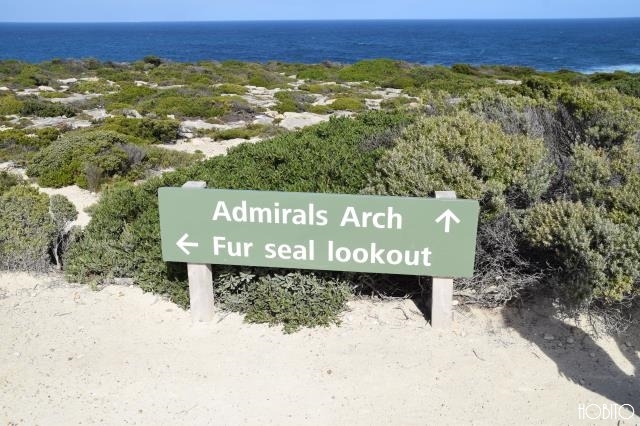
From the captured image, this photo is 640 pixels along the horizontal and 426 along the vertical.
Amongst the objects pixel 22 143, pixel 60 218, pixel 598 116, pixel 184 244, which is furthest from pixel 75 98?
pixel 184 244

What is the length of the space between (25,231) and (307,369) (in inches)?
145

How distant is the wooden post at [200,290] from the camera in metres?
4.79

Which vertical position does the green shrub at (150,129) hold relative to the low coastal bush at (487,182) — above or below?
below

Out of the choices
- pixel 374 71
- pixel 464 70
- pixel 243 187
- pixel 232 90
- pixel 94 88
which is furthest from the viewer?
pixel 464 70

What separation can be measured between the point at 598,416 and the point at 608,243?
4.08 feet

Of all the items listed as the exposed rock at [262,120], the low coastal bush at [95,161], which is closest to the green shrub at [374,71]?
the exposed rock at [262,120]

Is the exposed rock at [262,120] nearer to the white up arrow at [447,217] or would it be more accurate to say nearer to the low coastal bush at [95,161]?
the low coastal bush at [95,161]

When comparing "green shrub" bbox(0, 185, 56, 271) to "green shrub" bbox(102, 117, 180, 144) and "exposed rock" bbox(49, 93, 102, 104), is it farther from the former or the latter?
"exposed rock" bbox(49, 93, 102, 104)

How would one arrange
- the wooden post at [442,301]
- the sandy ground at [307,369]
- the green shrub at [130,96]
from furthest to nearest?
the green shrub at [130,96] < the wooden post at [442,301] < the sandy ground at [307,369]

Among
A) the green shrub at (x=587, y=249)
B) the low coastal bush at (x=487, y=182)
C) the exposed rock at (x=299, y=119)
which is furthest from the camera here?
the exposed rock at (x=299, y=119)

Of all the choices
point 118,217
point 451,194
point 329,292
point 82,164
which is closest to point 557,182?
point 451,194

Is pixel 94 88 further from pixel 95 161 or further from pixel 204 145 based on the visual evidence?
pixel 95 161

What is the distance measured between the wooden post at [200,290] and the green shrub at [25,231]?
215 cm

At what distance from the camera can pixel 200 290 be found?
490 centimetres
